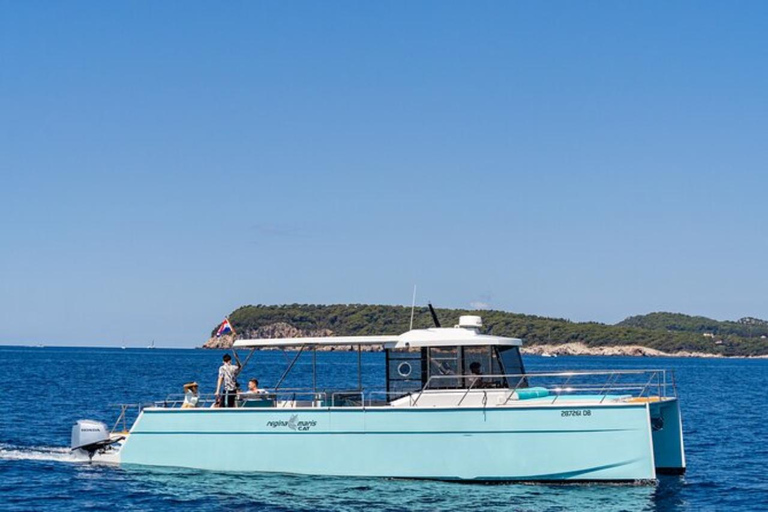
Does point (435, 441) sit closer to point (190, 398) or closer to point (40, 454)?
point (190, 398)

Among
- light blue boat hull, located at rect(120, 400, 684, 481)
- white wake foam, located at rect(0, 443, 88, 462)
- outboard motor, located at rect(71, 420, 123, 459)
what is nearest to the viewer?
light blue boat hull, located at rect(120, 400, 684, 481)

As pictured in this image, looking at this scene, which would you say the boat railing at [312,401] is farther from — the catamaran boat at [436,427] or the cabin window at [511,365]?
the cabin window at [511,365]

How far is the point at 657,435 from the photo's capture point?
22.5 metres

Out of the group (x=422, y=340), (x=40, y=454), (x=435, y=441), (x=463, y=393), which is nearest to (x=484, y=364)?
(x=463, y=393)

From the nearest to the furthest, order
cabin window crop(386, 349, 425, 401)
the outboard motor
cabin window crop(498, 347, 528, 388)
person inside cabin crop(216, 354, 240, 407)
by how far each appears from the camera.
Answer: cabin window crop(498, 347, 528, 388) < cabin window crop(386, 349, 425, 401) < person inside cabin crop(216, 354, 240, 407) < the outboard motor

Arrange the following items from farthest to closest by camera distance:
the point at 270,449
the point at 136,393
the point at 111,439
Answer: the point at 136,393, the point at 111,439, the point at 270,449

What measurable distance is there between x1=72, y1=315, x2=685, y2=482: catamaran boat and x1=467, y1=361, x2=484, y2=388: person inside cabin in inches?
0.9

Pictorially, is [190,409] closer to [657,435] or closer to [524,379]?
[524,379]

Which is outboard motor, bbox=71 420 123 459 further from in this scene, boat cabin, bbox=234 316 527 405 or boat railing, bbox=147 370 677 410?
boat cabin, bbox=234 316 527 405

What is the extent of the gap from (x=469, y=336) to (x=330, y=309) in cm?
15791

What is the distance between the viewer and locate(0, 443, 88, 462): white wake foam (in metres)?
24.8

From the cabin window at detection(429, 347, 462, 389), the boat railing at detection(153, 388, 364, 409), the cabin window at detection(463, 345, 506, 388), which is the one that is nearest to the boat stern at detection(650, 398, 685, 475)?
the cabin window at detection(463, 345, 506, 388)

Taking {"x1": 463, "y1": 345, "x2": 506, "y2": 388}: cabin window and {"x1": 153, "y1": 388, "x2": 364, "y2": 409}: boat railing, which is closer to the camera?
{"x1": 463, "y1": 345, "x2": 506, "y2": 388}: cabin window

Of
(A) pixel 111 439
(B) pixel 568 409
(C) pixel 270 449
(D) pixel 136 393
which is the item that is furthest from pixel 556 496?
(D) pixel 136 393
